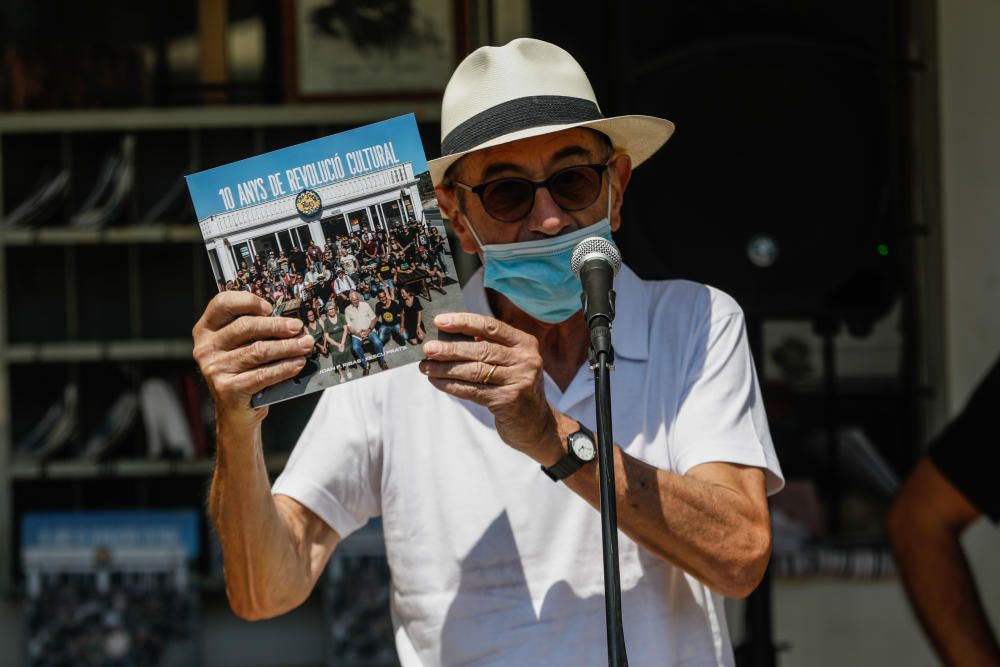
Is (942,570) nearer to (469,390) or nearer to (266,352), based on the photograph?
(469,390)

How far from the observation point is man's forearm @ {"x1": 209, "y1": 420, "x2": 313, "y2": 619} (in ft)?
5.25

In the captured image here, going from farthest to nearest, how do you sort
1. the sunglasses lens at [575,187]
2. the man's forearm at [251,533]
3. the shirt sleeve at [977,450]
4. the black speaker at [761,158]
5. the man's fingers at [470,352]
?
the black speaker at [761,158], the shirt sleeve at [977,450], the sunglasses lens at [575,187], the man's forearm at [251,533], the man's fingers at [470,352]

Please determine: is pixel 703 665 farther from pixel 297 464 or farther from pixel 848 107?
pixel 848 107

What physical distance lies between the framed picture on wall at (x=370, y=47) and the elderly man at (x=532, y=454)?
2.33 metres

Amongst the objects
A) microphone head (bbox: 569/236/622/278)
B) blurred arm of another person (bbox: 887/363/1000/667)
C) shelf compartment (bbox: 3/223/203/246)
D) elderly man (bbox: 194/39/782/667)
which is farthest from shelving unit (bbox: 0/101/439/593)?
microphone head (bbox: 569/236/622/278)

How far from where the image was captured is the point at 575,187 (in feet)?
5.62

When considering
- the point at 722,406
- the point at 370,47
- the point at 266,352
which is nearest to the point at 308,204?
the point at 266,352

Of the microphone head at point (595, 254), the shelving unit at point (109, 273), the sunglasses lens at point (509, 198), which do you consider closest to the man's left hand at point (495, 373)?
the microphone head at point (595, 254)

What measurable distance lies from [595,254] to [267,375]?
1.28 feet

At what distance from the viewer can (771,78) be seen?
8.54 ft

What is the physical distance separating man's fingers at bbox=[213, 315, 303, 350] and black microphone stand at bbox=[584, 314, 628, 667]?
0.35m

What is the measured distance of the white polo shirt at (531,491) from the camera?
167 centimetres

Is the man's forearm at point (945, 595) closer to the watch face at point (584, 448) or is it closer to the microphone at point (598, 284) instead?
the watch face at point (584, 448)

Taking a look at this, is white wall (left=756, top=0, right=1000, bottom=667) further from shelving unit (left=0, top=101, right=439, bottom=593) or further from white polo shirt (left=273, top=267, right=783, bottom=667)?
white polo shirt (left=273, top=267, right=783, bottom=667)
